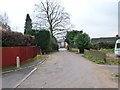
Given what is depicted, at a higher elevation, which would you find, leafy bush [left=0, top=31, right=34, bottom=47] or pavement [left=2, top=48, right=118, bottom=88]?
leafy bush [left=0, top=31, right=34, bottom=47]

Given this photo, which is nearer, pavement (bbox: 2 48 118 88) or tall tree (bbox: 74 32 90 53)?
pavement (bbox: 2 48 118 88)

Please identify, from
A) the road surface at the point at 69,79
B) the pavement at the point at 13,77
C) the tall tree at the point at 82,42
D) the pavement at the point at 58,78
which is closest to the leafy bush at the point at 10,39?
the pavement at the point at 58,78

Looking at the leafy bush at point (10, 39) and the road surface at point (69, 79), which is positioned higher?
the leafy bush at point (10, 39)

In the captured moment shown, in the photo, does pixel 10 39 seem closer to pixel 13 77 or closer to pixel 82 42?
pixel 13 77

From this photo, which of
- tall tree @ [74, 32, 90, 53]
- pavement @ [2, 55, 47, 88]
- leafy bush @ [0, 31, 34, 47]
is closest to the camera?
pavement @ [2, 55, 47, 88]

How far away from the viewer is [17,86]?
11594 millimetres

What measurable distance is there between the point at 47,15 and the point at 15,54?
45.4 metres

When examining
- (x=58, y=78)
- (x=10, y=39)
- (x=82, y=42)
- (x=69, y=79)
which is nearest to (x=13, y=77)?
(x=58, y=78)

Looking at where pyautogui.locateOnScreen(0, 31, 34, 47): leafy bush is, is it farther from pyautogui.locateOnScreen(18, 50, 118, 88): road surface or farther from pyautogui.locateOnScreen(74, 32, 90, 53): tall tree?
pyautogui.locateOnScreen(74, 32, 90, 53): tall tree

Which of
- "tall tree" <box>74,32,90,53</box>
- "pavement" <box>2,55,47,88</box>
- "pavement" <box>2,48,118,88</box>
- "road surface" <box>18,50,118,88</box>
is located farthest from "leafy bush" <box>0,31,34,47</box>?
"tall tree" <box>74,32,90,53</box>

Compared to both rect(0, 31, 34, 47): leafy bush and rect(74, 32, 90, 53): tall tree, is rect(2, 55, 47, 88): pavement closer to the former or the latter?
rect(0, 31, 34, 47): leafy bush

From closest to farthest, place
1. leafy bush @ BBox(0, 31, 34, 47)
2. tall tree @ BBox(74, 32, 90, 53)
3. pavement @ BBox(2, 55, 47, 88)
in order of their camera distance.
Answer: pavement @ BBox(2, 55, 47, 88)
leafy bush @ BBox(0, 31, 34, 47)
tall tree @ BBox(74, 32, 90, 53)

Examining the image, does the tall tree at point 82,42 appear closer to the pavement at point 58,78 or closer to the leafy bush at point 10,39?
the leafy bush at point 10,39

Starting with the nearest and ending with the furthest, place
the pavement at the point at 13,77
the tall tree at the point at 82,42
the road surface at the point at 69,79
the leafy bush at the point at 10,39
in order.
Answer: the road surface at the point at 69,79
the pavement at the point at 13,77
the leafy bush at the point at 10,39
the tall tree at the point at 82,42
